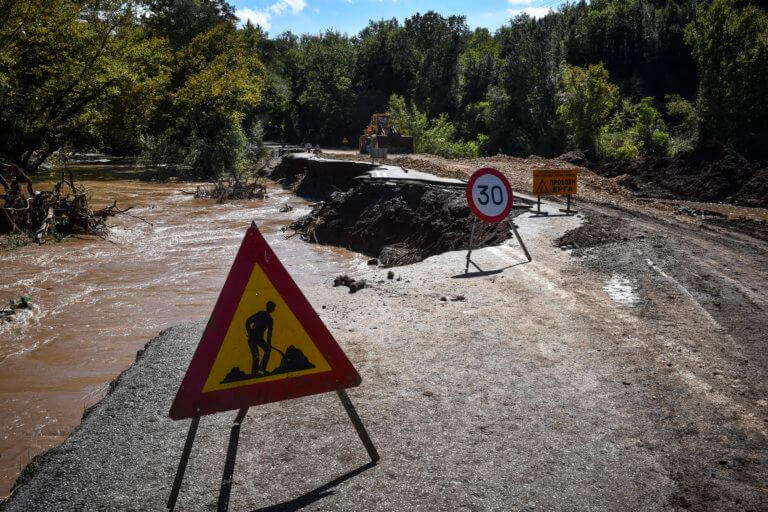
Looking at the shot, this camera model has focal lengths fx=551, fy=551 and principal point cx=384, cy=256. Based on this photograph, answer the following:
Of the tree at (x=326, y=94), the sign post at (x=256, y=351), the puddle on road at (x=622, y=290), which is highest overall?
the tree at (x=326, y=94)

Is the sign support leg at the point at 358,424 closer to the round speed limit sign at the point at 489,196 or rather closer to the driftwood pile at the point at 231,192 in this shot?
the round speed limit sign at the point at 489,196

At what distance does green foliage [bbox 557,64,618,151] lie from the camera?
29.5 metres

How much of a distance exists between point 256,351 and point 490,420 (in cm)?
188

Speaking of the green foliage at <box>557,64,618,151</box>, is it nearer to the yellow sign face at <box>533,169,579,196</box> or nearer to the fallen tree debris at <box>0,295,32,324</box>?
the yellow sign face at <box>533,169,579,196</box>

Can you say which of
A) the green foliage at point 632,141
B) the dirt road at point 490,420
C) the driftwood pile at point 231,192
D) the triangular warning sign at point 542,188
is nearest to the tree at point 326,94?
the driftwood pile at point 231,192

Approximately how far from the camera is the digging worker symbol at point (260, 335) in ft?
10.8

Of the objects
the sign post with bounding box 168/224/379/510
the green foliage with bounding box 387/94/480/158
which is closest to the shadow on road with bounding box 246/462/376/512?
the sign post with bounding box 168/224/379/510

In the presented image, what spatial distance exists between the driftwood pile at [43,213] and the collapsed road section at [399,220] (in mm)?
6453

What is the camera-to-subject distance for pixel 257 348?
332cm

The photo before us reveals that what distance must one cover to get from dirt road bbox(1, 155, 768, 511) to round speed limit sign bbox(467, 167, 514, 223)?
1626 millimetres

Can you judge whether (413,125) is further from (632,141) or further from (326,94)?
(326,94)

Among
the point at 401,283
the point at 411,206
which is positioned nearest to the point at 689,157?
the point at 411,206

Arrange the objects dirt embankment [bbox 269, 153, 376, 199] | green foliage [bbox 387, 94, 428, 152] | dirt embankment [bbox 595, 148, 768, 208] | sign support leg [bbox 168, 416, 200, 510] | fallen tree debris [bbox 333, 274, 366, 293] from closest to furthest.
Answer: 1. sign support leg [bbox 168, 416, 200, 510]
2. fallen tree debris [bbox 333, 274, 366, 293]
3. dirt embankment [bbox 595, 148, 768, 208]
4. dirt embankment [bbox 269, 153, 376, 199]
5. green foliage [bbox 387, 94, 428, 152]

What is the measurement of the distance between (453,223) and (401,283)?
5.37 meters
